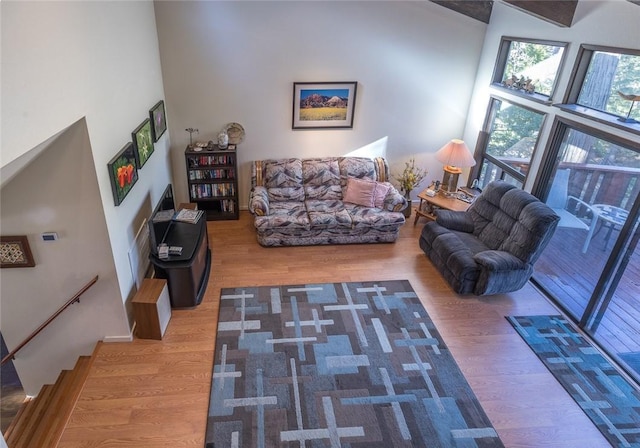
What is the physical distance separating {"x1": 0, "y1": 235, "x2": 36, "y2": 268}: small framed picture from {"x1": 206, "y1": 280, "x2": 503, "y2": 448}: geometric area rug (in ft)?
5.91

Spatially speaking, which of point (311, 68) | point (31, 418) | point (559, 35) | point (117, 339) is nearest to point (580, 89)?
point (559, 35)

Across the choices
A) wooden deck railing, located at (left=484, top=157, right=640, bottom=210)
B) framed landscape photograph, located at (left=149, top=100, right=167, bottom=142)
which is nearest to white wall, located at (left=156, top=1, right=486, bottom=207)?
framed landscape photograph, located at (left=149, top=100, right=167, bottom=142)

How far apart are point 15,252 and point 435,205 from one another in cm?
506

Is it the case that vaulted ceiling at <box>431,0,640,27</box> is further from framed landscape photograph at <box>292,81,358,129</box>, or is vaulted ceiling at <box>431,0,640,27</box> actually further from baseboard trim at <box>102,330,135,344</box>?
baseboard trim at <box>102,330,135,344</box>

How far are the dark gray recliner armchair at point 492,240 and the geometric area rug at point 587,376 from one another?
1.75 feet

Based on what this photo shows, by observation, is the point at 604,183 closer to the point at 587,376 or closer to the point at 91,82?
the point at 587,376

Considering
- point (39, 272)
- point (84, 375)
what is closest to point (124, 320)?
point (84, 375)

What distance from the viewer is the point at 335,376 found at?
3.56 m

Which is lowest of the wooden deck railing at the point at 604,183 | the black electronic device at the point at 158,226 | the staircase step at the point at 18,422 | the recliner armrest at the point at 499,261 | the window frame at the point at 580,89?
the staircase step at the point at 18,422

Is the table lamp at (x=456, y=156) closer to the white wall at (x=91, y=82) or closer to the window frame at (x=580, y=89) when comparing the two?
the window frame at (x=580, y=89)

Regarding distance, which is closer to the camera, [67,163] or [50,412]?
[67,163]

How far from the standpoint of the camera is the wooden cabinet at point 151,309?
12.2 ft

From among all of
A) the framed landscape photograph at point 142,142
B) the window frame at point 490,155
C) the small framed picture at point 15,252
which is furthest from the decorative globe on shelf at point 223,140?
the window frame at point 490,155

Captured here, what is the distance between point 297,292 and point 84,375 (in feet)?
7.23
